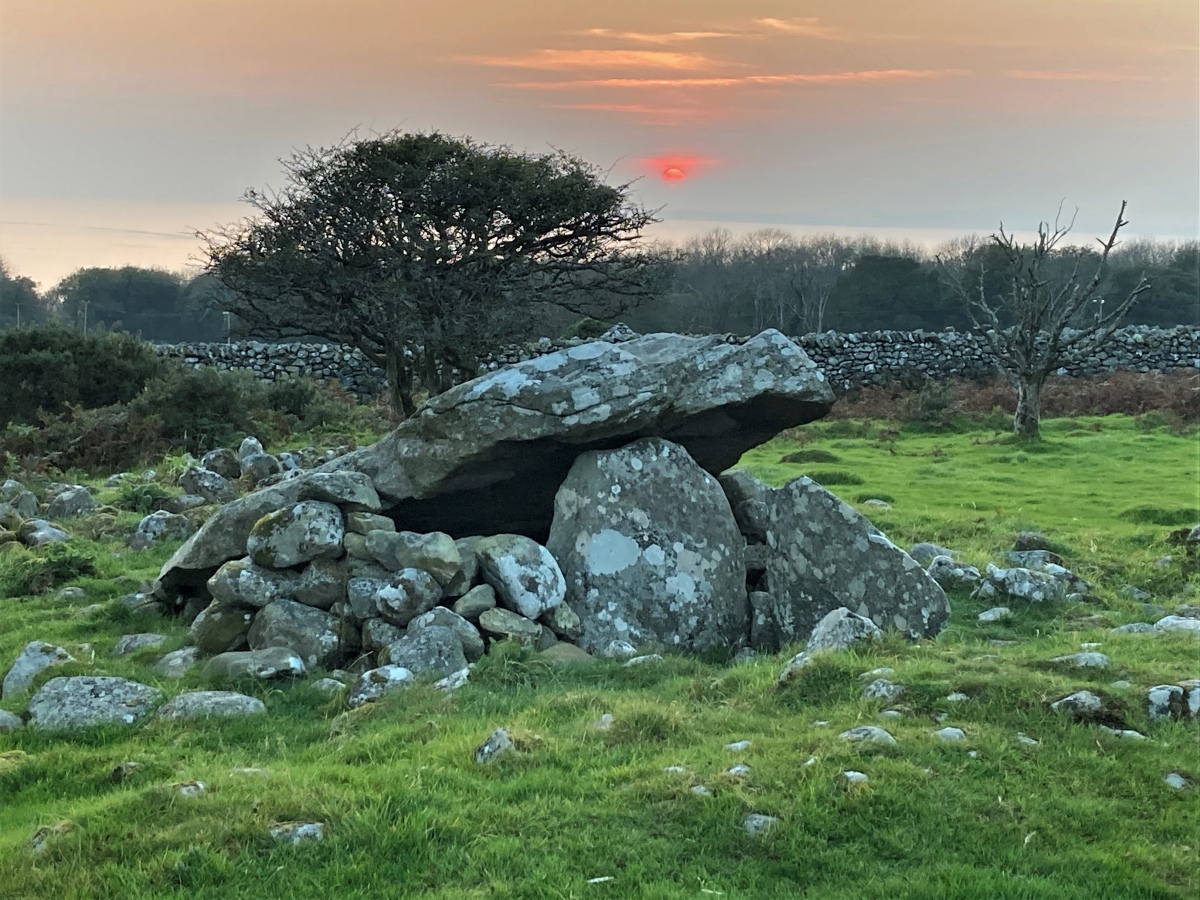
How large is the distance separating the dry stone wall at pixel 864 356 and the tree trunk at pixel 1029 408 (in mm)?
8048

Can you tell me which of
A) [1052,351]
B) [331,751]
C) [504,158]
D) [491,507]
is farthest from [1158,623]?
[1052,351]

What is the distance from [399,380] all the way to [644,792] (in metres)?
15.3

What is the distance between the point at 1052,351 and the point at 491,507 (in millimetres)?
18594

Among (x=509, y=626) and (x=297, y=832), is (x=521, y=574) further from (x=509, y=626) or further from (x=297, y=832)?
(x=297, y=832)

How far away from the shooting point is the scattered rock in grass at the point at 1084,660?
21.0 feet

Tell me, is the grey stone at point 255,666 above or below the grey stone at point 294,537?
below

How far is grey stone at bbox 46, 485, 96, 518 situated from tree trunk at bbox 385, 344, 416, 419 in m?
5.94

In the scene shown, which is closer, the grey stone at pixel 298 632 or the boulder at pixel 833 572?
the grey stone at pixel 298 632

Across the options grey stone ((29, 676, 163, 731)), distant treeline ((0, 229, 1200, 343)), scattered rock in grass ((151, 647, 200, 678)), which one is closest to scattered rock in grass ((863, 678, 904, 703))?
grey stone ((29, 676, 163, 731))

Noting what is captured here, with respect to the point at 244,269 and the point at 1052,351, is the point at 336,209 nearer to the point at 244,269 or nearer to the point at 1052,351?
the point at 244,269

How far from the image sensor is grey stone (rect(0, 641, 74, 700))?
7.23 m

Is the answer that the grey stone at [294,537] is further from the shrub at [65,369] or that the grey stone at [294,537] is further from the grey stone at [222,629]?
the shrub at [65,369]

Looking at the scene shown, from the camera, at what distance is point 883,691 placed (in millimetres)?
5969

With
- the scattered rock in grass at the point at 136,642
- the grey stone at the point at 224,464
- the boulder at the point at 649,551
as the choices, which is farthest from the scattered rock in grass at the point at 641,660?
the grey stone at the point at 224,464
